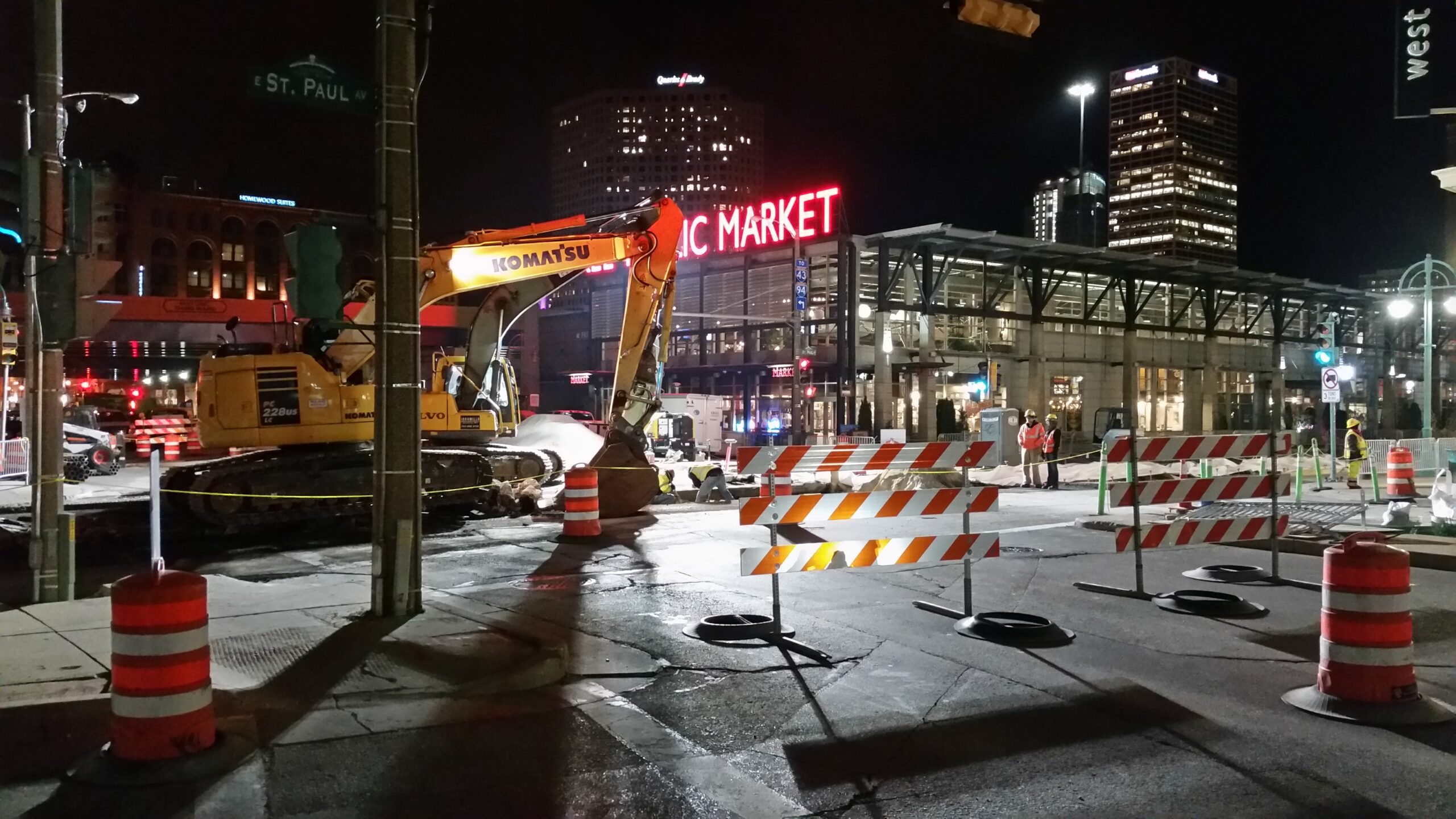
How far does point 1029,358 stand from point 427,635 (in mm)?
41855

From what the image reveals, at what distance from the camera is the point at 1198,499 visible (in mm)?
10281

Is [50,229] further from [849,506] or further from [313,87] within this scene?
[849,506]

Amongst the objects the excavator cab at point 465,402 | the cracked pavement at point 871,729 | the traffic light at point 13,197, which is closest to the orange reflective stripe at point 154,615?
the cracked pavement at point 871,729

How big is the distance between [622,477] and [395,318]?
863cm

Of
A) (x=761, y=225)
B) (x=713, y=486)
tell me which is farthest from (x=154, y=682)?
(x=761, y=225)

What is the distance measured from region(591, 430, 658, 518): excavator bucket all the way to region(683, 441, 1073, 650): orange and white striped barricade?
7.76 m

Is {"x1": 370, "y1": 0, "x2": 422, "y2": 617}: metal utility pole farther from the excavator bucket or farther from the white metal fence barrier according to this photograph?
the white metal fence barrier

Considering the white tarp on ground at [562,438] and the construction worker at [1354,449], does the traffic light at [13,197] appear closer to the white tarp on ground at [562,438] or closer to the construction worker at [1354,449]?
the white tarp on ground at [562,438]

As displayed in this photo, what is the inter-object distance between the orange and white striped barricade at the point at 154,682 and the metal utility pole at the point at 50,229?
15.5ft

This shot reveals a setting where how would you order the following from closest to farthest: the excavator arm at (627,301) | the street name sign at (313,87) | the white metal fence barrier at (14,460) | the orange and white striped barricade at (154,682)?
the orange and white striped barricade at (154,682) → the street name sign at (313,87) → the excavator arm at (627,301) → the white metal fence barrier at (14,460)

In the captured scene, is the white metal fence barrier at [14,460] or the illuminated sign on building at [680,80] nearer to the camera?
the white metal fence barrier at [14,460]

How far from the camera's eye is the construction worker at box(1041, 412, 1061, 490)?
22891 millimetres

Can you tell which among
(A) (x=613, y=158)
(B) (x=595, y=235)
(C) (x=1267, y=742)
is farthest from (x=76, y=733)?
(A) (x=613, y=158)

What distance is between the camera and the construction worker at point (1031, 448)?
2361 centimetres
